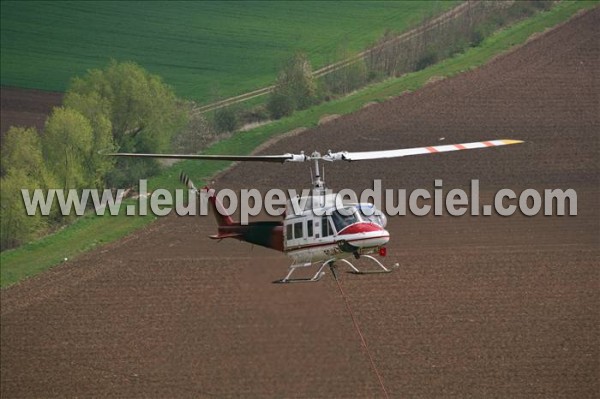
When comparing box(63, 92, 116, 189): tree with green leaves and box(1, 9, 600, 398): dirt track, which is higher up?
box(63, 92, 116, 189): tree with green leaves

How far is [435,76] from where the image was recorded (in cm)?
5784

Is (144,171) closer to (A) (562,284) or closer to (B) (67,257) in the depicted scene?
(B) (67,257)

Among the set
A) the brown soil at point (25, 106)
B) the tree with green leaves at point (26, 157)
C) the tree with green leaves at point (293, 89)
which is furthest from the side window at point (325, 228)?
the brown soil at point (25, 106)

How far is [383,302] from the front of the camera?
40.5 metres

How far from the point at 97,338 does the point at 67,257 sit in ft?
23.5

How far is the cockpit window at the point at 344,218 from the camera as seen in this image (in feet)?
94.4

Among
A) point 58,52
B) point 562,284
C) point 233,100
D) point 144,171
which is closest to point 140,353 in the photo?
point 562,284

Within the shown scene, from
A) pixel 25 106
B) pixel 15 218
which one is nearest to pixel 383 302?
pixel 15 218

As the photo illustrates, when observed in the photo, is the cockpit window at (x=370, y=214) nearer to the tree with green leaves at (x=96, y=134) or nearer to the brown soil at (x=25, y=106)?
the tree with green leaves at (x=96, y=134)

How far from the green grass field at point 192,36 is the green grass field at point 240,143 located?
1302cm

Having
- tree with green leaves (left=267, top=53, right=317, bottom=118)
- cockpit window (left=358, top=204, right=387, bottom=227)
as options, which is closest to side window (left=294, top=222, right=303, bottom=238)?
cockpit window (left=358, top=204, right=387, bottom=227)

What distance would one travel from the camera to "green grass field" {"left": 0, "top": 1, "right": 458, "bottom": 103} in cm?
7394

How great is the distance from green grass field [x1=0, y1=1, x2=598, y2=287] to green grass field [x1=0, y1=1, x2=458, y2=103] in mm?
13018

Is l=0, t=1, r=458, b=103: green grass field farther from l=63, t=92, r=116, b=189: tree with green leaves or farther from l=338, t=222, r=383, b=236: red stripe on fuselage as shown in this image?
l=338, t=222, r=383, b=236: red stripe on fuselage
